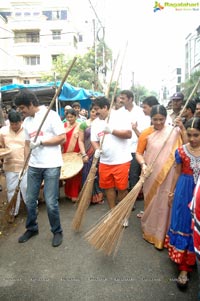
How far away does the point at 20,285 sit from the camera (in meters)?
2.34

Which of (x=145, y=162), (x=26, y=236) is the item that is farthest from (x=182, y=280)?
(x=26, y=236)

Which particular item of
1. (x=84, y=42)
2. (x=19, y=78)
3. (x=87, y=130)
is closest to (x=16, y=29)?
(x=19, y=78)

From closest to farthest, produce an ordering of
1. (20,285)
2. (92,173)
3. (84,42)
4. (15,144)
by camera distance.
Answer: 1. (20,285)
2. (92,173)
3. (15,144)
4. (84,42)

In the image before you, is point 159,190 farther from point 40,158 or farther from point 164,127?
point 40,158

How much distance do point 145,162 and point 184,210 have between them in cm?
78

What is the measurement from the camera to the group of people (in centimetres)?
232

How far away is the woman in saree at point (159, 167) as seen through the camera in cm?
280

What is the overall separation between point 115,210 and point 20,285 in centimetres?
107

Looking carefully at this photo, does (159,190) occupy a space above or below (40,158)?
below

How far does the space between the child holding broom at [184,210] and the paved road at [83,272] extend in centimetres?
18

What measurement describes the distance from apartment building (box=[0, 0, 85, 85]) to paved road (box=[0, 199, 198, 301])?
87.8ft

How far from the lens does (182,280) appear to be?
2.25 meters

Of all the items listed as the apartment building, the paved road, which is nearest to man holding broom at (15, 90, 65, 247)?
the paved road

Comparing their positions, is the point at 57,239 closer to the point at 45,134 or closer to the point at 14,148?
the point at 45,134
